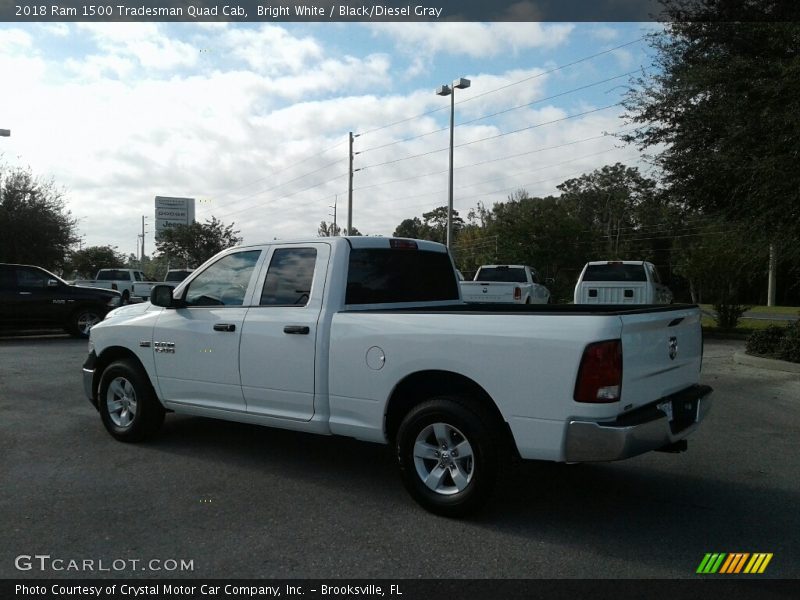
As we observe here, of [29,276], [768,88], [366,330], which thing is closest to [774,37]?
[768,88]

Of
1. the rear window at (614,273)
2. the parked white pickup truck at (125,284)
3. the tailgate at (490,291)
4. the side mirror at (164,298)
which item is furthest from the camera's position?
the parked white pickup truck at (125,284)

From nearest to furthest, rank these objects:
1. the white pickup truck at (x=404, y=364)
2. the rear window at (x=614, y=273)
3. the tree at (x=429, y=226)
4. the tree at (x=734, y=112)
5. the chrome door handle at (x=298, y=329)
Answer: the white pickup truck at (x=404, y=364), the chrome door handle at (x=298, y=329), the tree at (x=734, y=112), the rear window at (x=614, y=273), the tree at (x=429, y=226)

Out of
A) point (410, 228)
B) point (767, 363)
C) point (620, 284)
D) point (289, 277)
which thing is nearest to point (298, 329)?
point (289, 277)

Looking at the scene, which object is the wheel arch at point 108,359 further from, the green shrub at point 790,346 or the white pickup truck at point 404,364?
the green shrub at point 790,346

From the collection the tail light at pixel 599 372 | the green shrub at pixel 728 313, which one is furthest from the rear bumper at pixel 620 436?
the green shrub at pixel 728 313

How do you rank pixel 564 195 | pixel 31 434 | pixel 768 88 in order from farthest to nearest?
1. pixel 564 195
2. pixel 768 88
3. pixel 31 434

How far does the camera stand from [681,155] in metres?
13.4

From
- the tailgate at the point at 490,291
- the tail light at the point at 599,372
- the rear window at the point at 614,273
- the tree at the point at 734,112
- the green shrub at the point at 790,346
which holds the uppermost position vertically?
the tree at the point at 734,112

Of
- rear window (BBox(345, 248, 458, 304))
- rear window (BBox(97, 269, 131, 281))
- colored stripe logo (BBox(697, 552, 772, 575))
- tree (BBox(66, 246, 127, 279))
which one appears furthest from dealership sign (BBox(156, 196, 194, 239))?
colored stripe logo (BBox(697, 552, 772, 575))

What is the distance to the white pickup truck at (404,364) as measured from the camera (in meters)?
3.96

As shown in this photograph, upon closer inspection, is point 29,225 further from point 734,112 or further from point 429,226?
point 429,226

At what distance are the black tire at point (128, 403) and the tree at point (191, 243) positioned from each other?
54.2 m
